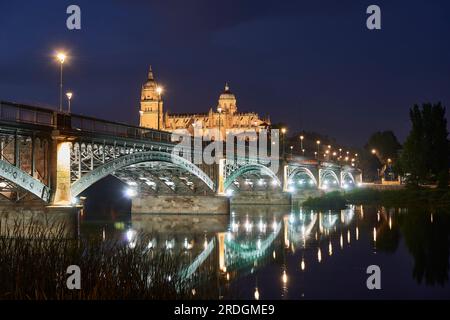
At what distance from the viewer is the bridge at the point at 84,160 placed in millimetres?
32906

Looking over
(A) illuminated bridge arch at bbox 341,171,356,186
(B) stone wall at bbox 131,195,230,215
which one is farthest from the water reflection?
(A) illuminated bridge arch at bbox 341,171,356,186

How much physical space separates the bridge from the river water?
124 inches

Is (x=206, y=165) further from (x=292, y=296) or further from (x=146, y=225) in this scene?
(x=292, y=296)

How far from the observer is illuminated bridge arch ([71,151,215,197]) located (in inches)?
1469

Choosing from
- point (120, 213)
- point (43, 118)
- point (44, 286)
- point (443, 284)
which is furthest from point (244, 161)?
point (44, 286)

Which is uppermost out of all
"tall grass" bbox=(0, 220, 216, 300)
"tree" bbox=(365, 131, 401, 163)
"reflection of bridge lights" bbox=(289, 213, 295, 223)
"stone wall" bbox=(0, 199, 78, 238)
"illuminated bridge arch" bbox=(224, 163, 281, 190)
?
"tree" bbox=(365, 131, 401, 163)

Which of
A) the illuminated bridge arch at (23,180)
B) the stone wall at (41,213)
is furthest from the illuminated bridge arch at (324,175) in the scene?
the illuminated bridge arch at (23,180)

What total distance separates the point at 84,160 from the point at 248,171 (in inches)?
1369

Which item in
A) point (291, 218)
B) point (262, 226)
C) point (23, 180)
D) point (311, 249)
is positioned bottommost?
point (311, 249)

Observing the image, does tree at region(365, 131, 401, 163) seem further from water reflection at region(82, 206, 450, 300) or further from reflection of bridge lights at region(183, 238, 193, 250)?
reflection of bridge lights at region(183, 238, 193, 250)

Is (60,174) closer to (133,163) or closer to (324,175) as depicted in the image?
(133,163)

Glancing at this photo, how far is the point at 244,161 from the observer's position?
235ft

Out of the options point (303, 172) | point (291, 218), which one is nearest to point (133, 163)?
point (291, 218)

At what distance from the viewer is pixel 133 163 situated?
4456 centimetres
